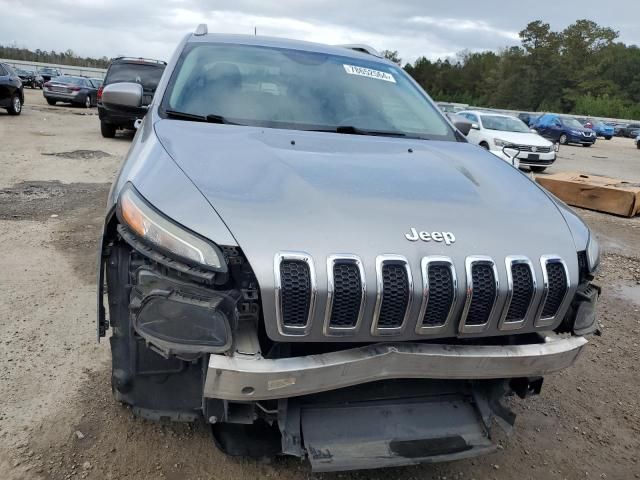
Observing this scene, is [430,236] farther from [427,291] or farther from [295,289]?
[295,289]

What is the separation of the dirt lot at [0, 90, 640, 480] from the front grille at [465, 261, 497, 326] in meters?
0.99

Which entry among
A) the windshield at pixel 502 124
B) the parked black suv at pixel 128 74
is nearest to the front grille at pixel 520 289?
the parked black suv at pixel 128 74

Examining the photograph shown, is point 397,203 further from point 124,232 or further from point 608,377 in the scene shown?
point 608,377

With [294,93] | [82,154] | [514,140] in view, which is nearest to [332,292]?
[294,93]

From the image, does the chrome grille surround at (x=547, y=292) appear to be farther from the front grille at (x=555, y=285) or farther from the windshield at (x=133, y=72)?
the windshield at (x=133, y=72)

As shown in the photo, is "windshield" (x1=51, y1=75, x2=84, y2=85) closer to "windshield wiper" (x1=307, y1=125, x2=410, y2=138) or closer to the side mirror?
the side mirror

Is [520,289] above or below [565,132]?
above

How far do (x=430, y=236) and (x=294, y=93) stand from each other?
5.22ft

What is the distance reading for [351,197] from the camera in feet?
6.84

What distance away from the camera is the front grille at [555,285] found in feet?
6.79

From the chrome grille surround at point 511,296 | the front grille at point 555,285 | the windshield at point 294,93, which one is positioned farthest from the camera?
the windshield at point 294,93

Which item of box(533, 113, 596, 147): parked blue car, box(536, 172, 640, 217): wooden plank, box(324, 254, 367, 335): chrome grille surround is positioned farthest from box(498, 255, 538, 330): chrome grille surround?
box(533, 113, 596, 147): parked blue car

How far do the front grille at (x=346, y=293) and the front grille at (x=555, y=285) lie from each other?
2.61ft

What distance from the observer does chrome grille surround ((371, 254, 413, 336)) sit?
1803 millimetres
